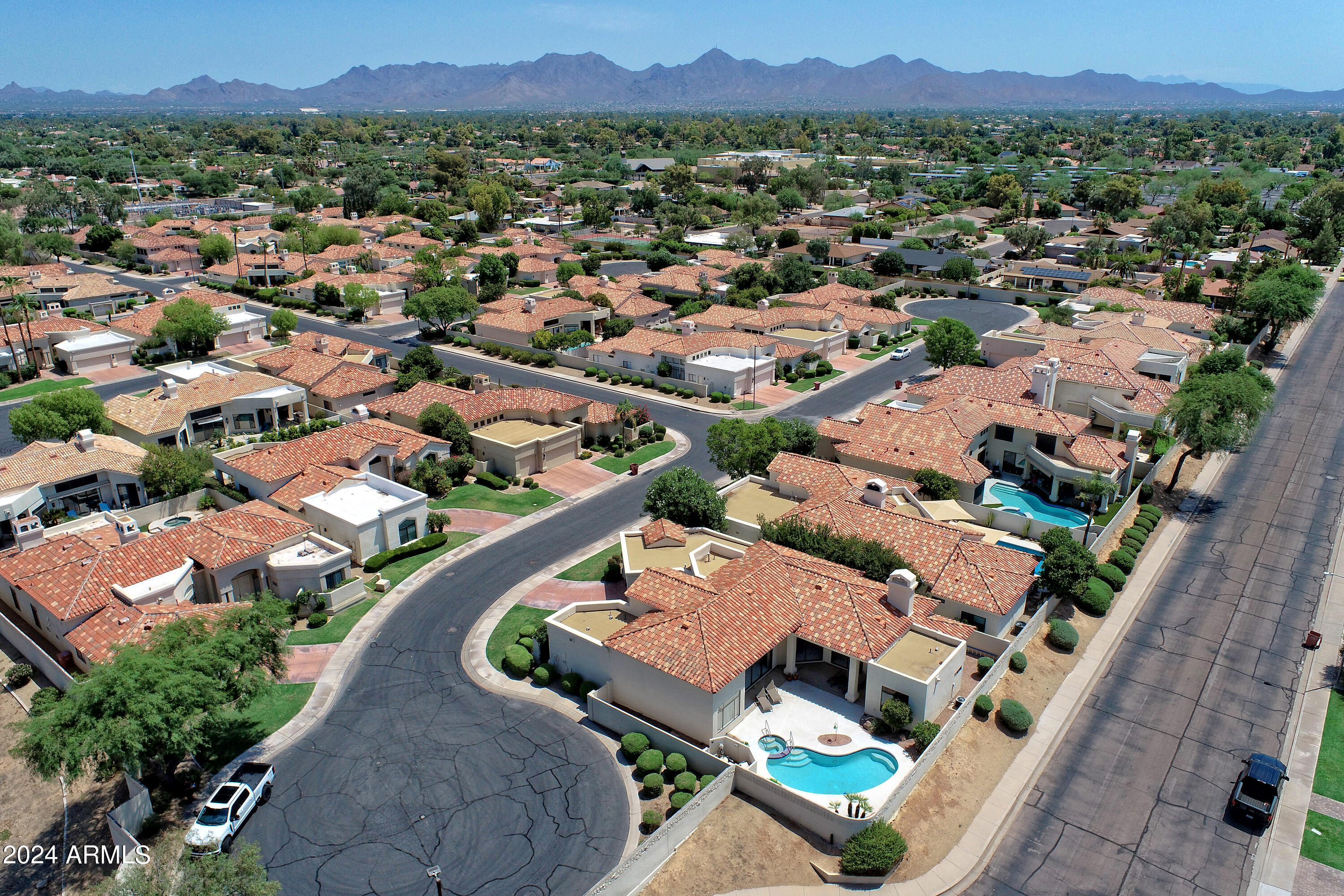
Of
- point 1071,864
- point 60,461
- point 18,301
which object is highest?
point 18,301

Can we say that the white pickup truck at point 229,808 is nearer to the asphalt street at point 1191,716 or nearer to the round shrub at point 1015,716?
the asphalt street at point 1191,716

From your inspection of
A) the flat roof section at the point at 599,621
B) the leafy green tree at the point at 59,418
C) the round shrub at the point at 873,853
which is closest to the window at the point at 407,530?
the flat roof section at the point at 599,621

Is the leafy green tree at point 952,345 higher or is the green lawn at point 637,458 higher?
the leafy green tree at point 952,345

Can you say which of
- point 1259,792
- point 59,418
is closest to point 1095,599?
point 1259,792

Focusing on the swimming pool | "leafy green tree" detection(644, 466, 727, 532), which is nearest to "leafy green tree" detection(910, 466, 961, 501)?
the swimming pool

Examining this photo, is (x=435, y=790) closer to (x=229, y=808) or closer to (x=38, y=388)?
(x=229, y=808)

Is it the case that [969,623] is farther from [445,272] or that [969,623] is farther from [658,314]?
[445,272]

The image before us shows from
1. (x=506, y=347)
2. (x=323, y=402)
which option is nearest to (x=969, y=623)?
(x=323, y=402)
